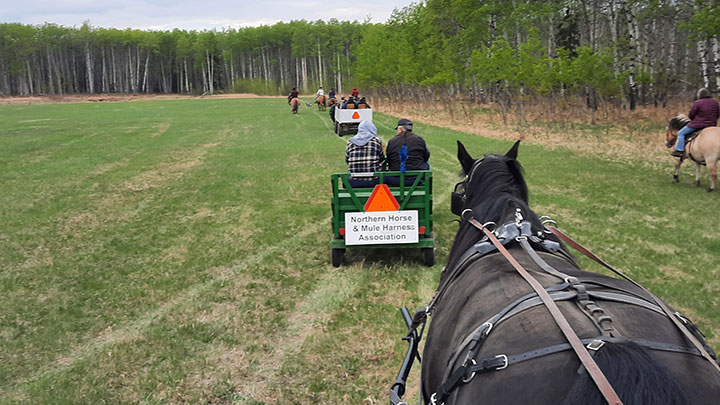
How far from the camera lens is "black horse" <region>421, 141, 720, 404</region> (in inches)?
60.7

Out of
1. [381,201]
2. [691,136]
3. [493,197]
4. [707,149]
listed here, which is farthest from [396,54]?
[493,197]

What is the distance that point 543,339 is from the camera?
5.84 feet

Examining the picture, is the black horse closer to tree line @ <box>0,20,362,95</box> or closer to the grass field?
the grass field

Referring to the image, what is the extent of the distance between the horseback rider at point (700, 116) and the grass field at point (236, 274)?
940mm

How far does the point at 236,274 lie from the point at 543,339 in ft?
18.7

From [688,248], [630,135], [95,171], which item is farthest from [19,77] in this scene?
[688,248]

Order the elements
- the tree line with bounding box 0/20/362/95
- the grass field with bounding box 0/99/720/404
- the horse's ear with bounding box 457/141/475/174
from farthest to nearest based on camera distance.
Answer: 1. the tree line with bounding box 0/20/362/95
2. the grass field with bounding box 0/99/720/404
3. the horse's ear with bounding box 457/141/475/174

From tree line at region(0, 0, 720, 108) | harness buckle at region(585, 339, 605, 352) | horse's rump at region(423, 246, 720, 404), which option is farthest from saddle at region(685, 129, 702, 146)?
harness buckle at region(585, 339, 605, 352)

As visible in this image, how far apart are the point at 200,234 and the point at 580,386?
8.07 m

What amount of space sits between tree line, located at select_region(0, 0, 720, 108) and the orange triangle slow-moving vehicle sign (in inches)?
619

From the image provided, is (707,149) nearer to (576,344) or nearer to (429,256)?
(429,256)

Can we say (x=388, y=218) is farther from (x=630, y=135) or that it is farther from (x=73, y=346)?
(x=630, y=135)

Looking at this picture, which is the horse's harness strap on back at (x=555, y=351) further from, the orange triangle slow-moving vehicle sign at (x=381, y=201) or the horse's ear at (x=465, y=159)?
the orange triangle slow-moving vehicle sign at (x=381, y=201)

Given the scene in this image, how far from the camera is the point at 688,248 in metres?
7.57
